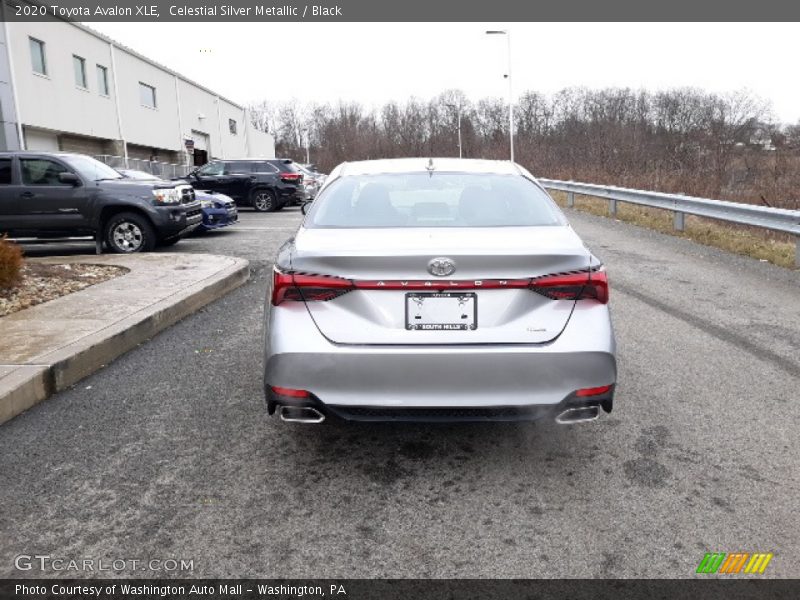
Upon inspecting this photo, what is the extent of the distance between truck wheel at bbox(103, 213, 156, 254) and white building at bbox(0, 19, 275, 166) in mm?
19003

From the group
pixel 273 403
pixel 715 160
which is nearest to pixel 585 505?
pixel 273 403

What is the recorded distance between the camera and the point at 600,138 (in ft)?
195

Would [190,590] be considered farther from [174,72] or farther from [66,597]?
[174,72]

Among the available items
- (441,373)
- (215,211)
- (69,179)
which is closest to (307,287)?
(441,373)

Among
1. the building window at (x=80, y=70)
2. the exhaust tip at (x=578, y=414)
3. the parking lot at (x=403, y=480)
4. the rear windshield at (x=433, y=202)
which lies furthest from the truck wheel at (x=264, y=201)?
the exhaust tip at (x=578, y=414)

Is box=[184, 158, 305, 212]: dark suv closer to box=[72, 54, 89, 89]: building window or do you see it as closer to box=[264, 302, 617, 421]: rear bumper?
box=[72, 54, 89, 89]: building window

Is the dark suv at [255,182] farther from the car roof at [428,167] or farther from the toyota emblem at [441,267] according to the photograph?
the toyota emblem at [441,267]

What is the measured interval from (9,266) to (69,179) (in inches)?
170

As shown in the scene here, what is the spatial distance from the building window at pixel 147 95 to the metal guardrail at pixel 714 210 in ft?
106

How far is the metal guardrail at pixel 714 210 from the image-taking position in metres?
9.61

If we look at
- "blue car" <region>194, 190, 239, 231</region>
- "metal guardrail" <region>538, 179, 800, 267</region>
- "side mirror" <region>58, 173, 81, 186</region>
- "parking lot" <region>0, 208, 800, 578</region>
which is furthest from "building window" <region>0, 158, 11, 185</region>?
"metal guardrail" <region>538, 179, 800, 267</region>

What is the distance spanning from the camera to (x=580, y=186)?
18.7m

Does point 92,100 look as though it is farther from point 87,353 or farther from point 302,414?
point 302,414

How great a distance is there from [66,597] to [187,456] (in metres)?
1.21
